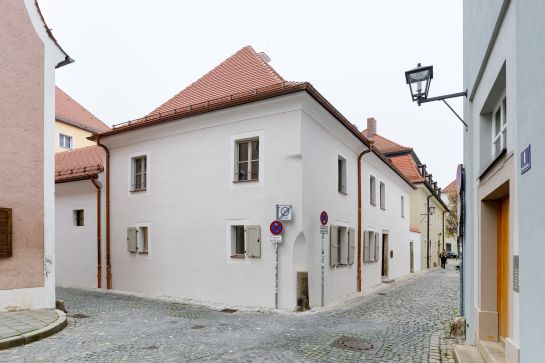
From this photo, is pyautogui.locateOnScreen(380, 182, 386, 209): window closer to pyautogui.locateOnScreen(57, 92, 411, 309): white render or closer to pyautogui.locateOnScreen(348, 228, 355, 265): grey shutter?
pyautogui.locateOnScreen(57, 92, 411, 309): white render

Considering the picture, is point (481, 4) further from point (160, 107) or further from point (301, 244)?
point (160, 107)

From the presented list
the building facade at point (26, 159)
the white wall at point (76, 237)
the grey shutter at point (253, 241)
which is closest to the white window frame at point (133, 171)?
the white wall at point (76, 237)

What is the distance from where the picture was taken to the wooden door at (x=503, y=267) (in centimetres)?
533

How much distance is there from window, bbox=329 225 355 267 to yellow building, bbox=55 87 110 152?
70.0ft

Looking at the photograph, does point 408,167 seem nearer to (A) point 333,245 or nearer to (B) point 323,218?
(A) point 333,245

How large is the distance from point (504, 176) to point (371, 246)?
12324mm

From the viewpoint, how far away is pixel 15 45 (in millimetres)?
9289

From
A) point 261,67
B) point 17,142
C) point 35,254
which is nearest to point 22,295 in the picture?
point 35,254

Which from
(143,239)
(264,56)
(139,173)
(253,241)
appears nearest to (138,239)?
(143,239)

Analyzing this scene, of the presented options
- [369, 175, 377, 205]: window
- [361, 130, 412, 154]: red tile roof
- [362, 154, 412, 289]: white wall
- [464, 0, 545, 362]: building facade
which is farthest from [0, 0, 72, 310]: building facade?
[361, 130, 412, 154]: red tile roof

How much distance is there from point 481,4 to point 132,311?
371 inches

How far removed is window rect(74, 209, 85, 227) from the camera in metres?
15.4

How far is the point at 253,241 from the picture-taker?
35.9 ft

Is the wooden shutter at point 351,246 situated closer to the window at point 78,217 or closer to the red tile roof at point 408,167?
the window at point 78,217
